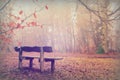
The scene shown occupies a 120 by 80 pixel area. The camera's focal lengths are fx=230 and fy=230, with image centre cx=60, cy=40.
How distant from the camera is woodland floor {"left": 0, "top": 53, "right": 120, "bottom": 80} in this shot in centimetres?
290

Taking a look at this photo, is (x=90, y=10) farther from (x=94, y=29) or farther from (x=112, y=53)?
(x=112, y=53)

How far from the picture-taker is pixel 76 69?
2910 millimetres

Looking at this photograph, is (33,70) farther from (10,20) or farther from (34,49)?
(10,20)

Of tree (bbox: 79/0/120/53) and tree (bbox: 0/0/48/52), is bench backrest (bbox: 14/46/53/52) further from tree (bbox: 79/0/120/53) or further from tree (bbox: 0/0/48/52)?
tree (bbox: 79/0/120/53)

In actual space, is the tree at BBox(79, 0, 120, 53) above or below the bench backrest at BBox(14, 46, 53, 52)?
above

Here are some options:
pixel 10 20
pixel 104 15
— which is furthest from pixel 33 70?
pixel 104 15

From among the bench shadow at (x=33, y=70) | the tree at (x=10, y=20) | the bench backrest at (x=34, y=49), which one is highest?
the tree at (x=10, y=20)

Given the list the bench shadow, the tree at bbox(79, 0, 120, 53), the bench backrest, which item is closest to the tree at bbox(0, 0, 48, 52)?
the bench backrest

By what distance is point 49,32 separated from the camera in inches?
116

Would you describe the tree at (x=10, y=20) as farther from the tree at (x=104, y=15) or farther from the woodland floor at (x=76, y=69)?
the tree at (x=104, y=15)

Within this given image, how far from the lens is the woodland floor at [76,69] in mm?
2898

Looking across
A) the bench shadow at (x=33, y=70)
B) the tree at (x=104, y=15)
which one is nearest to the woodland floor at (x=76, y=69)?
the bench shadow at (x=33, y=70)

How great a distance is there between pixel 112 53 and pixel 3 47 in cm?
139

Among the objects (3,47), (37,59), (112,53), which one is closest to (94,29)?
(112,53)
